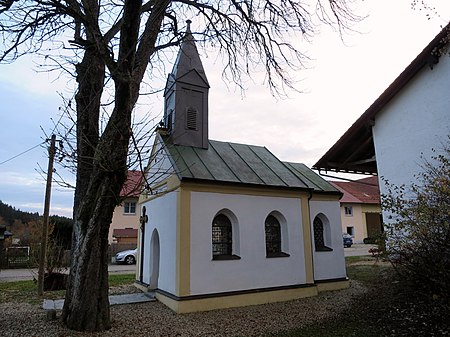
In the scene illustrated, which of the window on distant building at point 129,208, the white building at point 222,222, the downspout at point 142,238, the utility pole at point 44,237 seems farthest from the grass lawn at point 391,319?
the window on distant building at point 129,208

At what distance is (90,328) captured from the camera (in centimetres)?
710

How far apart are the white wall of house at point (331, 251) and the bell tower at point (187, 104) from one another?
16.9 feet

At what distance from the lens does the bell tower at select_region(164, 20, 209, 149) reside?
12117mm

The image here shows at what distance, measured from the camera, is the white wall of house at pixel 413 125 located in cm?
854

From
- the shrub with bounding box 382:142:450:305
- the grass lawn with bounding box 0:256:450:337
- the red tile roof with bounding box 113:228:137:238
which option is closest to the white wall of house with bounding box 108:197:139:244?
the red tile roof with bounding box 113:228:137:238

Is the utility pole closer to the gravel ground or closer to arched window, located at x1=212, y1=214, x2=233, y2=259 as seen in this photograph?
the gravel ground

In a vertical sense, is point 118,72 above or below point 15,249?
above

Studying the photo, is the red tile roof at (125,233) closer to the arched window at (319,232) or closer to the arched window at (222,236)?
the arched window at (319,232)

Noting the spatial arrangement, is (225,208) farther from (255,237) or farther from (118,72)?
(118,72)

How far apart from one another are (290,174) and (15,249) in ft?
77.1

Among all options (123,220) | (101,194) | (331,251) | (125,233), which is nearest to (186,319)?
(101,194)

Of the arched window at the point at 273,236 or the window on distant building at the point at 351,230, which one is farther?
the window on distant building at the point at 351,230

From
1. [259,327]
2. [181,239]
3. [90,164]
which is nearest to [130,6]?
[90,164]

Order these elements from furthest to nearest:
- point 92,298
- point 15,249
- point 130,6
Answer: point 15,249 → point 92,298 → point 130,6
